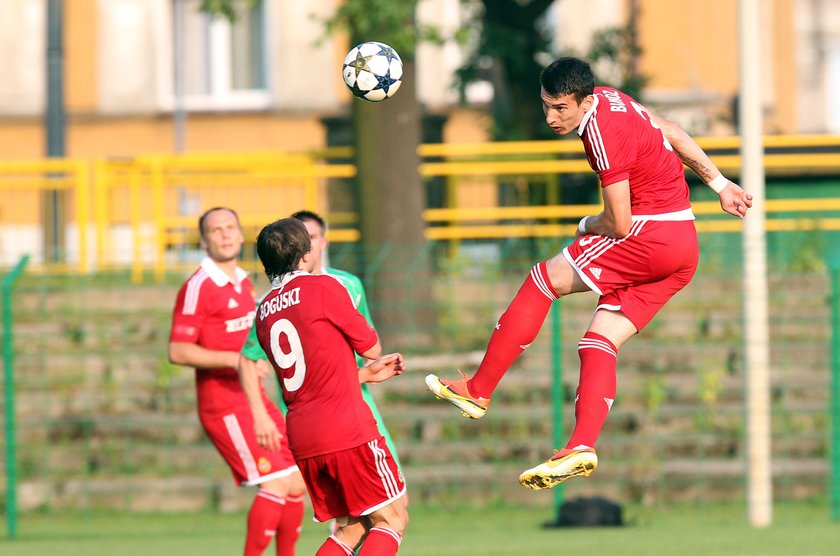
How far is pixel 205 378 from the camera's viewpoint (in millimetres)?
9594

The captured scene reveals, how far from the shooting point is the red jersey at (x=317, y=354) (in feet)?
23.7

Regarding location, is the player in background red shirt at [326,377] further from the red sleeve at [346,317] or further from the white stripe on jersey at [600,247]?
the white stripe on jersey at [600,247]

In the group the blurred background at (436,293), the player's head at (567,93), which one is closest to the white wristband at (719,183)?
the player's head at (567,93)

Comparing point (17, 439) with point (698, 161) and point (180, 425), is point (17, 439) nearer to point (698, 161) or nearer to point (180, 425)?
point (180, 425)

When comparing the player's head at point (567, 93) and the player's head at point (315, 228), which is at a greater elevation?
the player's head at point (567, 93)

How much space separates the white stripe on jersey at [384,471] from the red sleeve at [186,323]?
2.45 meters

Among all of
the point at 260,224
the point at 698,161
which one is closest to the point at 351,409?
the point at 698,161

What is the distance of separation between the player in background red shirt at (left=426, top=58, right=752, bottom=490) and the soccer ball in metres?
1.01

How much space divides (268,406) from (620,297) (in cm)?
260

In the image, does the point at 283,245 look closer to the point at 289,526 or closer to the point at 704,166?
the point at 704,166

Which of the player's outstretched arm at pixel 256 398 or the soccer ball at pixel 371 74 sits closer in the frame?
the soccer ball at pixel 371 74

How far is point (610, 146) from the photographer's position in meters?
7.10

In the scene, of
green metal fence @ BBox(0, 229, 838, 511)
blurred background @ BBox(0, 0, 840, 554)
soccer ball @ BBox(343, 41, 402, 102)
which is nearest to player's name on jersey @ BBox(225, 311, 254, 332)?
soccer ball @ BBox(343, 41, 402, 102)

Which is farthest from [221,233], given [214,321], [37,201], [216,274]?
[37,201]
